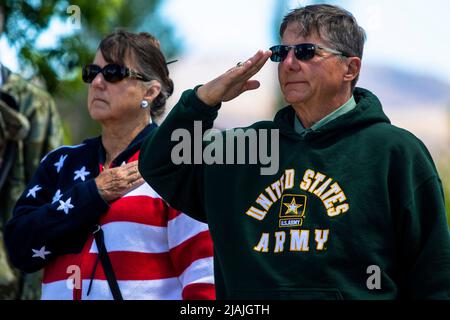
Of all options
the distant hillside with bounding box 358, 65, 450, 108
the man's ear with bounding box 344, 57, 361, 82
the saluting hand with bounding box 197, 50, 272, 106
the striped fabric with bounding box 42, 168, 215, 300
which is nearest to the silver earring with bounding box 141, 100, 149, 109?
the striped fabric with bounding box 42, 168, 215, 300

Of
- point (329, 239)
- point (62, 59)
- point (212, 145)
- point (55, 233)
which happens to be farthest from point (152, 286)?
point (62, 59)

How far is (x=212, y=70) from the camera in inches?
2099

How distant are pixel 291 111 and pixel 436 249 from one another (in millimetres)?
780

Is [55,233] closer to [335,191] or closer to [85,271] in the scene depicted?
[85,271]

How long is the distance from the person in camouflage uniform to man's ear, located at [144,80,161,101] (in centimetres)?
162

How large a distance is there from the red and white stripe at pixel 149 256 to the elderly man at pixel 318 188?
0.51 m

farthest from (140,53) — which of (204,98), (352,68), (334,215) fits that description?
(334,215)

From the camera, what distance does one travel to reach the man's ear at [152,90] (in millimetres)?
4371

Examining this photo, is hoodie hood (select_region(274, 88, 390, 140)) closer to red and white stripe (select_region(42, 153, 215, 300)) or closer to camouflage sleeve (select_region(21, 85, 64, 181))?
red and white stripe (select_region(42, 153, 215, 300))

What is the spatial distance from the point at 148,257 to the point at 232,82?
43.2 inches

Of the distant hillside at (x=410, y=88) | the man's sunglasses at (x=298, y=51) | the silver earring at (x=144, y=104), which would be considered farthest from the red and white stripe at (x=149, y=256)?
the distant hillside at (x=410, y=88)

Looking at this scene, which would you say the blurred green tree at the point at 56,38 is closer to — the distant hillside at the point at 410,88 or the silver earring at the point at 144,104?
the silver earring at the point at 144,104

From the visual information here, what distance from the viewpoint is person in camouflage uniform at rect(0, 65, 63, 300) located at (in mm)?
5652

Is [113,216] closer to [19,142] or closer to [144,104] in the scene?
[144,104]
